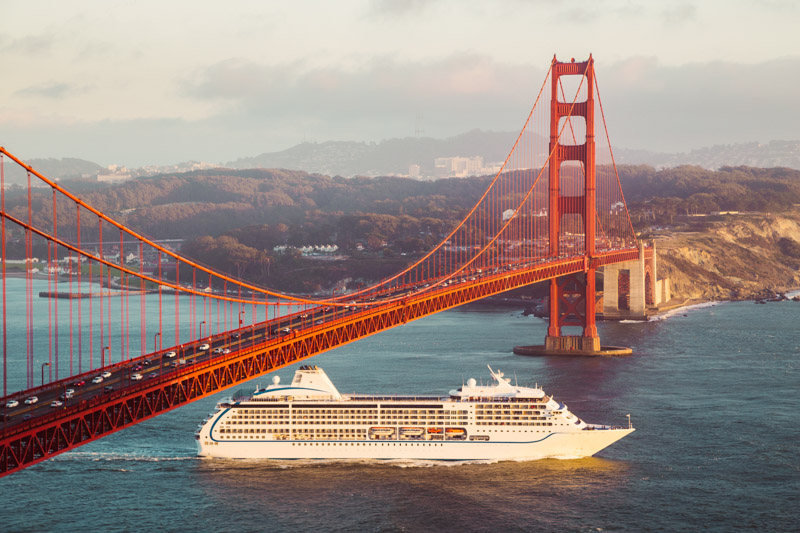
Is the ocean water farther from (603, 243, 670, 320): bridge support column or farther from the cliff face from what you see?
the cliff face

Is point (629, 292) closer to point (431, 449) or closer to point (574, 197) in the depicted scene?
point (574, 197)

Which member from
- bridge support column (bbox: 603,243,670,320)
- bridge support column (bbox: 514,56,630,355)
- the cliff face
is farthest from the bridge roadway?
the cliff face

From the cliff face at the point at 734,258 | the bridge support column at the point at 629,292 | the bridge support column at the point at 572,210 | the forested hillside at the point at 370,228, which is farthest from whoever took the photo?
the forested hillside at the point at 370,228

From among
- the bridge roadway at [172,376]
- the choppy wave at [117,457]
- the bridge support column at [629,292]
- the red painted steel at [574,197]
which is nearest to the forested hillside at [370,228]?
the bridge support column at [629,292]

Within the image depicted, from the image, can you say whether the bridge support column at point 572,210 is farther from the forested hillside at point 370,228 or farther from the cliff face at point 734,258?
the forested hillside at point 370,228

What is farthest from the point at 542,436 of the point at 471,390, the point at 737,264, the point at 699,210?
the point at 699,210
